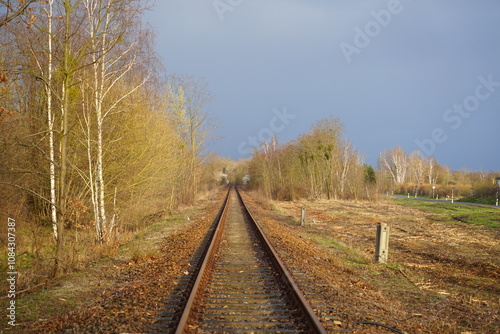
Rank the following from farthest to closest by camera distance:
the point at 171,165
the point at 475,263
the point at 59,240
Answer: the point at 171,165 → the point at 475,263 → the point at 59,240

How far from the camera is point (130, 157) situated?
45.4 feet

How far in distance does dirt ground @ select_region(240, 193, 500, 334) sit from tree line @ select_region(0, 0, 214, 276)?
5.79 m

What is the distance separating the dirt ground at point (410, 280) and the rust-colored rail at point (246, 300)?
1.91ft

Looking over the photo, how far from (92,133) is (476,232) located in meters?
17.5

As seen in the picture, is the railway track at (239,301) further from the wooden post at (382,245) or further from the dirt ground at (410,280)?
the wooden post at (382,245)

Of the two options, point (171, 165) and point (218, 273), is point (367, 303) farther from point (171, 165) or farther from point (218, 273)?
point (171, 165)

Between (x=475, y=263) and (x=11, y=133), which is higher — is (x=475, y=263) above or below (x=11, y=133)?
below

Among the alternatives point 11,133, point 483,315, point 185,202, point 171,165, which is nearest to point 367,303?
point 483,315

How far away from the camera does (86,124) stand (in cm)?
1116

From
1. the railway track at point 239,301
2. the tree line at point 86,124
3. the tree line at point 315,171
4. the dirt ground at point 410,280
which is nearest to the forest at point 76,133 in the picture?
the tree line at point 86,124

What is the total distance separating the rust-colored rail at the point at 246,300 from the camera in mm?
4746

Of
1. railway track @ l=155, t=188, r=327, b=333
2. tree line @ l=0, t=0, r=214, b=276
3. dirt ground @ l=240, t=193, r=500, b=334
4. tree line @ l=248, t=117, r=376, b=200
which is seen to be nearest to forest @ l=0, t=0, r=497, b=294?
tree line @ l=0, t=0, r=214, b=276

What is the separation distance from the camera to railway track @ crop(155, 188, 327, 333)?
4.73 m

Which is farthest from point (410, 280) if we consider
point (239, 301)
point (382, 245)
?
point (239, 301)
